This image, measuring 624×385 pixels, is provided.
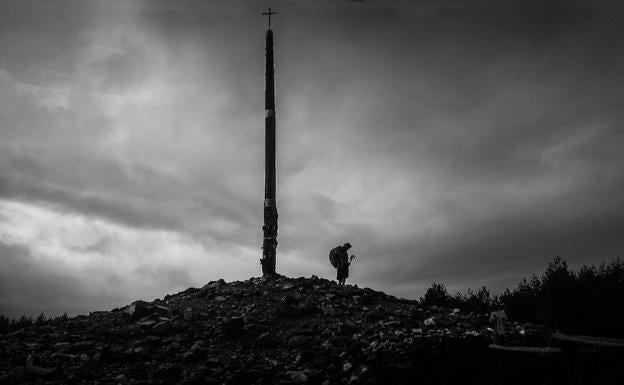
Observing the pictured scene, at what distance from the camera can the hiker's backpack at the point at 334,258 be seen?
18134mm

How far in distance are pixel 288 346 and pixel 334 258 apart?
6118 millimetres

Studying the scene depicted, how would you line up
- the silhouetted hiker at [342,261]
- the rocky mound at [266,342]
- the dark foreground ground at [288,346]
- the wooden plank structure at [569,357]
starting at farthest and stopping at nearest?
the silhouetted hiker at [342,261] → the rocky mound at [266,342] → the dark foreground ground at [288,346] → the wooden plank structure at [569,357]

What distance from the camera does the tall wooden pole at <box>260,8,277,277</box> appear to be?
19.2 meters

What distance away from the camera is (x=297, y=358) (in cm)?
1150

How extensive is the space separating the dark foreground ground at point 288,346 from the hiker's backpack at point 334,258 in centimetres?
146

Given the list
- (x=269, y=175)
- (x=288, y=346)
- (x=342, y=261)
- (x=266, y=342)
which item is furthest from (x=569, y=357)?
(x=269, y=175)

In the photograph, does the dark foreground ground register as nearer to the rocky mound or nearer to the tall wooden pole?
the rocky mound

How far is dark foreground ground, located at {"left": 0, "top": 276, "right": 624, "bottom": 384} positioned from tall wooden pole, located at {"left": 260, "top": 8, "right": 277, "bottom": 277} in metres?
2.25

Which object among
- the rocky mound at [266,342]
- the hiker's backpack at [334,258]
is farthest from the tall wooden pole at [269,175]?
the hiker's backpack at [334,258]

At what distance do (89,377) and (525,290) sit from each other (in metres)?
14.5

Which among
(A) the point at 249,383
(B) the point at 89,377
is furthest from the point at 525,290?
(B) the point at 89,377

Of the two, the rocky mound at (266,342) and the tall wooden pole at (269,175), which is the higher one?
the tall wooden pole at (269,175)

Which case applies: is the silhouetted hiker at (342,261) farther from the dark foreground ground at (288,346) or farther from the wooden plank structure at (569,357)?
the wooden plank structure at (569,357)

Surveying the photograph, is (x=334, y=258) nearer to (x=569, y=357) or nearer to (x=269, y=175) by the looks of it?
(x=269, y=175)
